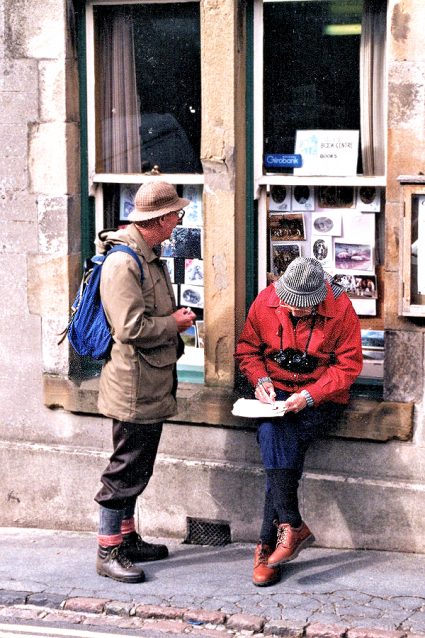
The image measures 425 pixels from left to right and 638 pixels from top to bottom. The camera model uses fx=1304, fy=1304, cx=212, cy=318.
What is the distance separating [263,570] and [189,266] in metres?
2.28

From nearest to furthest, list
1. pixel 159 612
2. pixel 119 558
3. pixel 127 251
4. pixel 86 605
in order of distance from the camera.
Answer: pixel 159 612, pixel 86 605, pixel 127 251, pixel 119 558

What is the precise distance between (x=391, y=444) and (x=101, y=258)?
2.24 metres

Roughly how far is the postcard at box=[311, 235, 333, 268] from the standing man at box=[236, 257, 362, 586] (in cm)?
64

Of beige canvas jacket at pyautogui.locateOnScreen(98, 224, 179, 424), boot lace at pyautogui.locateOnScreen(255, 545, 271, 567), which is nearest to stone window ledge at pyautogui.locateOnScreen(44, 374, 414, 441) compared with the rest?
beige canvas jacket at pyautogui.locateOnScreen(98, 224, 179, 424)

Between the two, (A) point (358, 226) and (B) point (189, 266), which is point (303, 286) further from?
(B) point (189, 266)

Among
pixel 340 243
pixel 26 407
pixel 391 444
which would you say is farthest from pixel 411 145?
pixel 26 407

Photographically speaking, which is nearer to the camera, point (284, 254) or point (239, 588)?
point (239, 588)

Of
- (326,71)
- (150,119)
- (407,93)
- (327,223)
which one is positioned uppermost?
(326,71)

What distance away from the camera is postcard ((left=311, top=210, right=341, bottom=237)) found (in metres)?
8.79

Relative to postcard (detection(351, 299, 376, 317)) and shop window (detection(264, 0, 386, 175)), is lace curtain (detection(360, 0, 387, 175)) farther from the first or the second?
postcard (detection(351, 299, 376, 317))

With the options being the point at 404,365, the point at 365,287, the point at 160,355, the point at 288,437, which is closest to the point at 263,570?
the point at 288,437

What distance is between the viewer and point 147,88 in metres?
9.11

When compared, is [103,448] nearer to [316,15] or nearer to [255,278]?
[255,278]

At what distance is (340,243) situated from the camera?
8.80 meters
